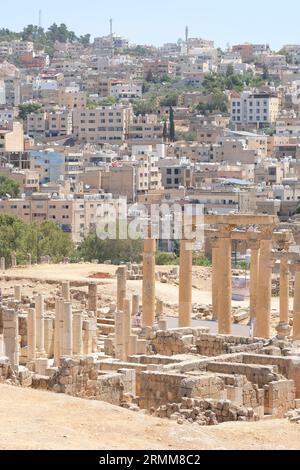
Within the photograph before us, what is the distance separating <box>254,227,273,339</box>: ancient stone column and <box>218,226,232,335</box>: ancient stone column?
3.69 feet

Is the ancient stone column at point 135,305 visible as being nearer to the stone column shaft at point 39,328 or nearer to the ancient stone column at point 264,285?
the stone column shaft at point 39,328

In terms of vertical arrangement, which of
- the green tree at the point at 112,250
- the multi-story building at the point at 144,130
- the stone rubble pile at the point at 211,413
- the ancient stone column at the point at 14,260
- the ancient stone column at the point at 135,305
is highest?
the multi-story building at the point at 144,130

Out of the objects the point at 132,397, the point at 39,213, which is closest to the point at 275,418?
the point at 132,397

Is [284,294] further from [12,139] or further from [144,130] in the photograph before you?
[144,130]

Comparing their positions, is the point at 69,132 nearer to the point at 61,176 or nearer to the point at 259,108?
Answer: the point at 259,108

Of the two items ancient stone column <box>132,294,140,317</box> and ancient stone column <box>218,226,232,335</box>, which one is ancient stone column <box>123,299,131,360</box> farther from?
ancient stone column <box>132,294,140,317</box>

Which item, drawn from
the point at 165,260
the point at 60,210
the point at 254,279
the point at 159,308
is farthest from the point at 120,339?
the point at 60,210

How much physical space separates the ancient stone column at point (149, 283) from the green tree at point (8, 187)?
75.4m

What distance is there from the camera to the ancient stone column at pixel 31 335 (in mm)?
44491

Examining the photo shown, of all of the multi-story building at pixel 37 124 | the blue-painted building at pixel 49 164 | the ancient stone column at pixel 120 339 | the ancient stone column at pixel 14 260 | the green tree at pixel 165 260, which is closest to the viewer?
the ancient stone column at pixel 120 339

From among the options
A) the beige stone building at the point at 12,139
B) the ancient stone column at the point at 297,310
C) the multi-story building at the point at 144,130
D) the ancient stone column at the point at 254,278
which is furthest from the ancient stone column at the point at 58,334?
the multi-story building at the point at 144,130

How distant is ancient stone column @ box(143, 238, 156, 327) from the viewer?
48.6 metres

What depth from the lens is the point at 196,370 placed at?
115ft

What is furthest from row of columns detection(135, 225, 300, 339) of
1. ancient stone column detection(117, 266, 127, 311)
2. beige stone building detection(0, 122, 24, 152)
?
beige stone building detection(0, 122, 24, 152)
